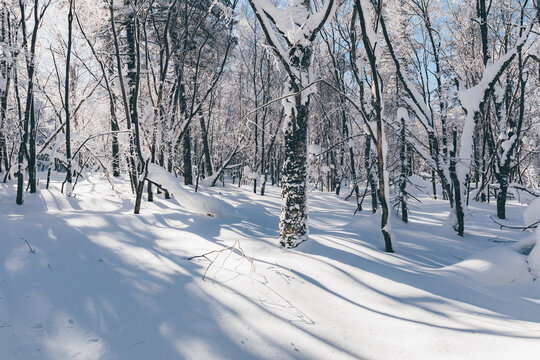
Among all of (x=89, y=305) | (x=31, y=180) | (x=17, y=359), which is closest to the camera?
(x=17, y=359)

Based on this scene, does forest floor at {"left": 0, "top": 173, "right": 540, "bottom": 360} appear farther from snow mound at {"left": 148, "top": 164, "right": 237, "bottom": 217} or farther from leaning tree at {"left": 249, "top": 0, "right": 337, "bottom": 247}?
snow mound at {"left": 148, "top": 164, "right": 237, "bottom": 217}

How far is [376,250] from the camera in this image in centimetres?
477

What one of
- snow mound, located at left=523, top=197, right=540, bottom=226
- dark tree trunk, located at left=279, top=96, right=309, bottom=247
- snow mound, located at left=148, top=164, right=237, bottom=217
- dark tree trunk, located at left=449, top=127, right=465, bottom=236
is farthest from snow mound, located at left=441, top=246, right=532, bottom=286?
snow mound, located at left=148, top=164, right=237, bottom=217

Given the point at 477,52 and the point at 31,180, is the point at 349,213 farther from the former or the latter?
the point at 31,180

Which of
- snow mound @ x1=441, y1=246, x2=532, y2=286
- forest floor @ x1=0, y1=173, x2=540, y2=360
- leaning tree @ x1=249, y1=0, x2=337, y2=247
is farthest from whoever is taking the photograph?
leaning tree @ x1=249, y1=0, x2=337, y2=247

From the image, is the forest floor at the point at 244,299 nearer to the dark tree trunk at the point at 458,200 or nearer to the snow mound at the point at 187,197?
the snow mound at the point at 187,197

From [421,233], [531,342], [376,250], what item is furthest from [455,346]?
[421,233]

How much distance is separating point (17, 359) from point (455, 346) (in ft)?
10.0

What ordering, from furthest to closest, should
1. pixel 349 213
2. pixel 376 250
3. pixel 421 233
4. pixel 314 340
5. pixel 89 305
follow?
pixel 349 213, pixel 421 233, pixel 376 250, pixel 89 305, pixel 314 340

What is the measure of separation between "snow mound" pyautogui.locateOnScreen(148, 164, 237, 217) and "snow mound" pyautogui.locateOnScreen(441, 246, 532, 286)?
15.9 ft

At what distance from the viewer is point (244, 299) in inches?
117

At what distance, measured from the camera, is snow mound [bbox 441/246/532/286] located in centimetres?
374

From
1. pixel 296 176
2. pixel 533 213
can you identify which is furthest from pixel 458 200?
pixel 296 176

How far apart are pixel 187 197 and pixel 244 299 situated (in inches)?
178
